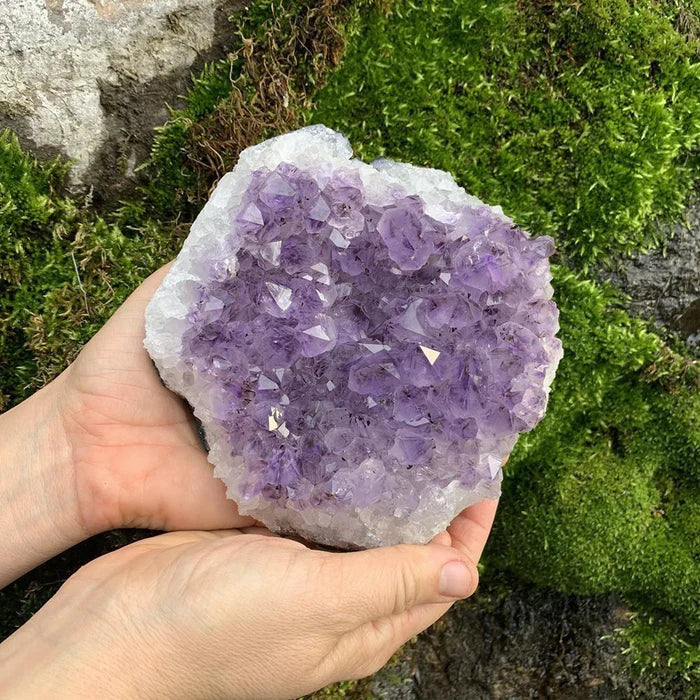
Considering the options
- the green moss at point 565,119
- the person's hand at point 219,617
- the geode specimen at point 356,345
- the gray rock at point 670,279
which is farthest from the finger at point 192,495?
the gray rock at point 670,279

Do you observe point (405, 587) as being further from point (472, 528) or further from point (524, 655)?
point (524, 655)

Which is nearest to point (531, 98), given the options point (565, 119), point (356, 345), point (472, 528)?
point (565, 119)

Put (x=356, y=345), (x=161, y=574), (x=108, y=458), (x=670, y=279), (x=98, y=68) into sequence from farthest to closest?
(x=670, y=279)
(x=98, y=68)
(x=108, y=458)
(x=356, y=345)
(x=161, y=574)

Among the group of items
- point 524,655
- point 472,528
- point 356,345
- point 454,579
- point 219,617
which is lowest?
point 524,655

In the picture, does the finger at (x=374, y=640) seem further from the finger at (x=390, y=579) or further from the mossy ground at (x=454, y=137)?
the mossy ground at (x=454, y=137)

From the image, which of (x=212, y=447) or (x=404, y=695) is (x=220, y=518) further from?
(x=404, y=695)

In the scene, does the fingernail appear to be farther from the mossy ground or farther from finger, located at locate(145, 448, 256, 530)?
the mossy ground
